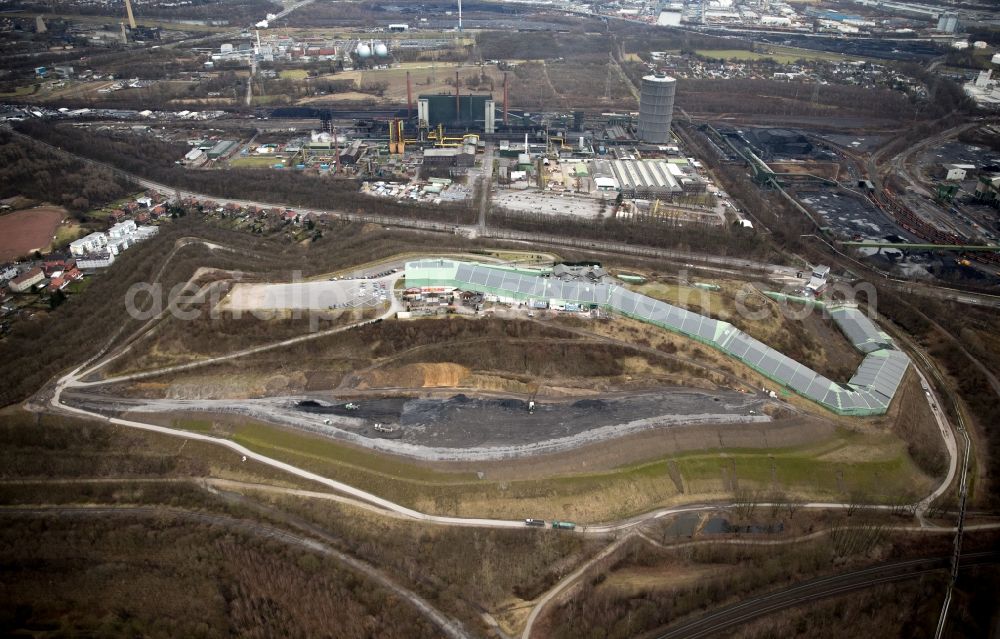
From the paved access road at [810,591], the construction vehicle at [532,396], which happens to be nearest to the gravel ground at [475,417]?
the construction vehicle at [532,396]

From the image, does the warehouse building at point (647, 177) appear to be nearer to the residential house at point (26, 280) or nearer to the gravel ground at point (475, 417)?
the gravel ground at point (475, 417)

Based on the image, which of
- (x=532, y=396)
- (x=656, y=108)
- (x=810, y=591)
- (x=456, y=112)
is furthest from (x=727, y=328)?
(x=456, y=112)

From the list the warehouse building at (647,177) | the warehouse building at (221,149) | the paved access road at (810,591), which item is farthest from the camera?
the warehouse building at (221,149)

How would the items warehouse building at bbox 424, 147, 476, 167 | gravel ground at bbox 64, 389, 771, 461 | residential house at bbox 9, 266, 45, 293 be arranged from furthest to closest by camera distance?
warehouse building at bbox 424, 147, 476, 167 < residential house at bbox 9, 266, 45, 293 < gravel ground at bbox 64, 389, 771, 461

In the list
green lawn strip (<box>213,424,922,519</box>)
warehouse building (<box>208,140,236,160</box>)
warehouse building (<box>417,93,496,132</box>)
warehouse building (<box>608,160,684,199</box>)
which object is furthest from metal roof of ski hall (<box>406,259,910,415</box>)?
warehouse building (<box>208,140,236,160</box>)

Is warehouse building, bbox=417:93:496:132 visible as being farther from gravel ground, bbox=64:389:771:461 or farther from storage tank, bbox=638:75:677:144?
gravel ground, bbox=64:389:771:461

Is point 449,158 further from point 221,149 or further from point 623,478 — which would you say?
point 623,478
